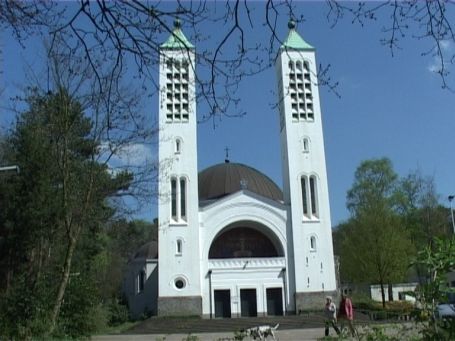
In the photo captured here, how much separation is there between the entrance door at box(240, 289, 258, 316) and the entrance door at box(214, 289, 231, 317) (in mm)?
1011

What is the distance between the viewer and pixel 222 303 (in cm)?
4431

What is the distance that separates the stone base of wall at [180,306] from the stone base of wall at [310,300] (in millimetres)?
7411

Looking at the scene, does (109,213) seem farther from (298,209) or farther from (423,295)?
(298,209)

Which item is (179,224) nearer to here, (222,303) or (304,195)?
(222,303)

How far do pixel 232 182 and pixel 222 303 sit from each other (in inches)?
494

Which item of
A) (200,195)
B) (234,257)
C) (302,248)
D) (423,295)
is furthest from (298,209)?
(423,295)

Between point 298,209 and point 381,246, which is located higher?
point 298,209

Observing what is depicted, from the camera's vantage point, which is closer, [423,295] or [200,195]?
[423,295]

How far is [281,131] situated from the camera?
49.4 m

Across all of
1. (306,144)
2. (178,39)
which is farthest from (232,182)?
(178,39)

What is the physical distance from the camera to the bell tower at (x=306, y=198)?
43.8 meters

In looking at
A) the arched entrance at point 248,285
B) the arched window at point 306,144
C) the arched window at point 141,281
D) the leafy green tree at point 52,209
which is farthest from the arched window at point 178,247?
the leafy green tree at point 52,209

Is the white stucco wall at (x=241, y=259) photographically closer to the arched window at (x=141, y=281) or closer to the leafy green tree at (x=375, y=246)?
the leafy green tree at (x=375, y=246)

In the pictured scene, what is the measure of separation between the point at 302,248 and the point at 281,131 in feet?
34.6
